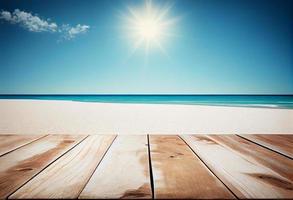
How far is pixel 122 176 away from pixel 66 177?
0.55ft

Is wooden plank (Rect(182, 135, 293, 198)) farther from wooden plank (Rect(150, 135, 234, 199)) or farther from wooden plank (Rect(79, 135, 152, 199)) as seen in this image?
wooden plank (Rect(79, 135, 152, 199))

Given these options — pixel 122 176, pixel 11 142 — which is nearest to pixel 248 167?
pixel 122 176

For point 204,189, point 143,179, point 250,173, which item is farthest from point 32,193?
point 250,173

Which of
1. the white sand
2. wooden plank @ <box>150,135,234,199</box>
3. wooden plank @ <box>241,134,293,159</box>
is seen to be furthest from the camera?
the white sand

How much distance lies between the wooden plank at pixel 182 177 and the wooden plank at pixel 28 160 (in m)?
0.38

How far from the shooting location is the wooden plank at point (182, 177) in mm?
538

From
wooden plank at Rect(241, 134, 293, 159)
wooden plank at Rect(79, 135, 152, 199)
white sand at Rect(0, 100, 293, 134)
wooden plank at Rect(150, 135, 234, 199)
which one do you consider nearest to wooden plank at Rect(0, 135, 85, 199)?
wooden plank at Rect(79, 135, 152, 199)

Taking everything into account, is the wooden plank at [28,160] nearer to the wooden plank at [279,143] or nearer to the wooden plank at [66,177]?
the wooden plank at [66,177]

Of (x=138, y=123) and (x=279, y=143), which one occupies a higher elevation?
(x=279, y=143)

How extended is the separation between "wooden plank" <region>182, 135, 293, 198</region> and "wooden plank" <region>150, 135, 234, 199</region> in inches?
1.5

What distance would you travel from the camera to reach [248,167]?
2.48 feet

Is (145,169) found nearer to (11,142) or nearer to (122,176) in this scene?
(122,176)

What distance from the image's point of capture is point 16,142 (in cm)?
115

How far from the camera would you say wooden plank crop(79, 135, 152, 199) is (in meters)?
0.54
